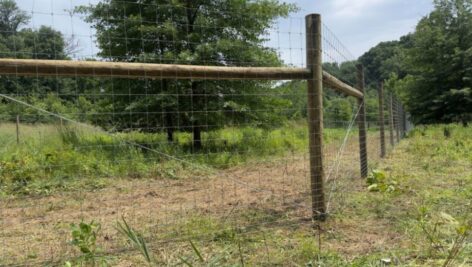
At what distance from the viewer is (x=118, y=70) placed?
11.5 feet

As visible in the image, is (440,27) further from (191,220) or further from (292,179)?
(191,220)

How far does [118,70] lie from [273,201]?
2651mm

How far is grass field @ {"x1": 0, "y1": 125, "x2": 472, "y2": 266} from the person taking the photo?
10.9ft

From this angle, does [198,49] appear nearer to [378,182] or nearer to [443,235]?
[378,182]

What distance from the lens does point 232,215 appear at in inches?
183

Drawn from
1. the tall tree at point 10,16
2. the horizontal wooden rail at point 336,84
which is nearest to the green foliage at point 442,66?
the horizontal wooden rail at point 336,84

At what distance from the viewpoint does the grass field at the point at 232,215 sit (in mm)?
3326

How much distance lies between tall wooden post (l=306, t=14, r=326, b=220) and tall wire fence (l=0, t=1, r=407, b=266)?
3cm

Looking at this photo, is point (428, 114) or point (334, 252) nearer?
point (334, 252)

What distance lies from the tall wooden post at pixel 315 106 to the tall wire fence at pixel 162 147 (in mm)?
31

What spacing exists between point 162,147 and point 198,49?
2252 millimetres

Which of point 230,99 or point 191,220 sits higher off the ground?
point 230,99

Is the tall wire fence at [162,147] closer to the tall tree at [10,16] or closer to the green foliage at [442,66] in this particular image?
the tall tree at [10,16]

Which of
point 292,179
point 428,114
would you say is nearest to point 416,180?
point 292,179
